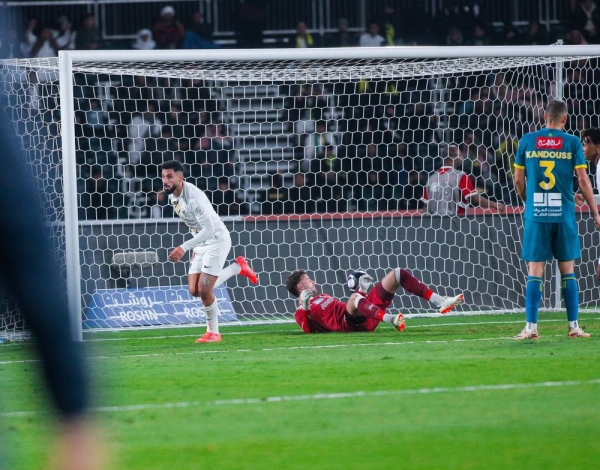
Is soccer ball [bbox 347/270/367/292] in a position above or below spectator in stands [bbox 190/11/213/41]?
below

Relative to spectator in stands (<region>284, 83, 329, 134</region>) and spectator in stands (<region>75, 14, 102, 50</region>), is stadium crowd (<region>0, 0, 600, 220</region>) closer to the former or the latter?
spectator in stands (<region>284, 83, 329, 134</region>)

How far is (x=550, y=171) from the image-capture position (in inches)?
330

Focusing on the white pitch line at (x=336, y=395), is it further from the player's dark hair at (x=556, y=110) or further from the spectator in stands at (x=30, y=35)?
the spectator in stands at (x=30, y=35)

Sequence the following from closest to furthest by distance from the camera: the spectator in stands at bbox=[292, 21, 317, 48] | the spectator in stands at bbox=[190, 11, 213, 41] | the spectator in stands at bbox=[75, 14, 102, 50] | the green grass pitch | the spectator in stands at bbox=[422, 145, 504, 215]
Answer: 1. the green grass pitch
2. the spectator in stands at bbox=[422, 145, 504, 215]
3. the spectator in stands at bbox=[75, 14, 102, 50]
4. the spectator in stands at bbox=[292, 21, 317, 48]
5. the spectator in stands at bbox=[190, 11, 213, 41]

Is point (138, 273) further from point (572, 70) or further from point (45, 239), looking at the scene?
point (45, 239)

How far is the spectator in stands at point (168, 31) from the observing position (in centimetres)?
1859

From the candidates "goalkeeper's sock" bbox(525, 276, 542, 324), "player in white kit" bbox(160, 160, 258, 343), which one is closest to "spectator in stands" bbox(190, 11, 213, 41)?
"player in white kit" bbox(160, 160, 258, 343)

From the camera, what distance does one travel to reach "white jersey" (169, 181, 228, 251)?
10.0m

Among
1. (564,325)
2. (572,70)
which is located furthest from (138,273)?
(572,70)

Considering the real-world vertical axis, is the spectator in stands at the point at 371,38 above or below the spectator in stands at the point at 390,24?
below

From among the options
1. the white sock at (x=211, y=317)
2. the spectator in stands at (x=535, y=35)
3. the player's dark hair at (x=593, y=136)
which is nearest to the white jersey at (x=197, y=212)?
the white sock at (x=211, y=317)

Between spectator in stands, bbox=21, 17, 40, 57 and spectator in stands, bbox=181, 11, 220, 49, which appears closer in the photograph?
spectator in stands, bbox=21, 17, 40, 57

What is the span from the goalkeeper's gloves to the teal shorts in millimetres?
2671

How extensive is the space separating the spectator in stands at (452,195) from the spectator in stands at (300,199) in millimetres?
1562
